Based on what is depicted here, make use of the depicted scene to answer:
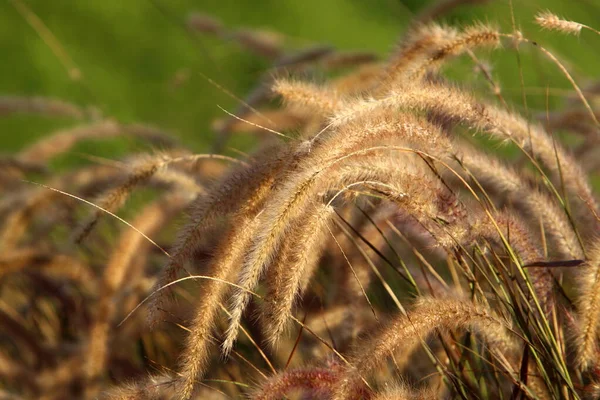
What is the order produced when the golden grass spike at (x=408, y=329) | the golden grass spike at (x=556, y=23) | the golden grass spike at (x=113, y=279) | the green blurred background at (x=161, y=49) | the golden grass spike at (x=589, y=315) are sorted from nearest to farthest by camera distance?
the golden grass spike at (x=408, y=329)
the golden grass spike at (x=589, y=315)
the golden grass spike at (x=556, y=23)
the golden grass spike at (x=113, y=279)
the green blurred background at (x=161, y=49)

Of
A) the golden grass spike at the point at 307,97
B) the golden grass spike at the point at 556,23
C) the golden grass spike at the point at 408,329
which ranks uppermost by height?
the golden grass spike at the point at 556,23

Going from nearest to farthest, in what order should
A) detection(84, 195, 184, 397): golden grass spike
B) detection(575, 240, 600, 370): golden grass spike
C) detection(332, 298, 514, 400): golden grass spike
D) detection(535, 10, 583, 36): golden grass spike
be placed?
1. detection(332, 298, 514, 400): golden grass spike
2. detection(575, 240, 600, 370): golden grass spike
3. detection(535, 10, 583, 36): golden grass spike
4. detection(84, 195, 184, 397): golden grass spike

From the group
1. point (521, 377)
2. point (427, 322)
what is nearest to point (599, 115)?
point (521, 377)

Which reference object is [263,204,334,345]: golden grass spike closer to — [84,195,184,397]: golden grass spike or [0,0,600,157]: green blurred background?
[84,195,184,397]: golden grass spike

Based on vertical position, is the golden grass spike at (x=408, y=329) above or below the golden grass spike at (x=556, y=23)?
below

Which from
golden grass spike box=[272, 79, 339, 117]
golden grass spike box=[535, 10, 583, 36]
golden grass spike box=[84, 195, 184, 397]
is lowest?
golden grass spike box=[84, 195, 184, 397]

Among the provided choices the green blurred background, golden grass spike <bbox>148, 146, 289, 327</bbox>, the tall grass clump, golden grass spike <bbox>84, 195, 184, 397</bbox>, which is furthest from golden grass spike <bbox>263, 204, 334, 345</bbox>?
the green blurred background

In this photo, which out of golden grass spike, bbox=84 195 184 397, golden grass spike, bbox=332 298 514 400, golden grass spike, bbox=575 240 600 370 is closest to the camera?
golden grass spike, bbox=332 298 514 400

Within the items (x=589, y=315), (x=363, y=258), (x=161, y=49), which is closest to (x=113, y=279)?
(x=363, y=258)

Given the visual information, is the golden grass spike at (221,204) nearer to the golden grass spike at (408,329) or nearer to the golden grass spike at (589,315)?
the golden grass spike at (408,329)

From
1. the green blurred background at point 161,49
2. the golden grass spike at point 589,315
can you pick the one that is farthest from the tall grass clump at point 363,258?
the green blurred background at point 161,49
